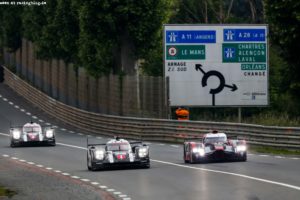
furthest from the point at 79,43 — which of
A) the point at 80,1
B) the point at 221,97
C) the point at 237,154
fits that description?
the point at 237,154

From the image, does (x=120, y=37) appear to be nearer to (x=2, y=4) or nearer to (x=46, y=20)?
(x=46, y=20)

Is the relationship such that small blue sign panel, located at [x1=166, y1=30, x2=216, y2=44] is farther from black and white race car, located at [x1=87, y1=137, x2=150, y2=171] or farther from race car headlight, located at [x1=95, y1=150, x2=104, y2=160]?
race car headlight, located at [x1=95, y1=150, x2=104, y2=160]

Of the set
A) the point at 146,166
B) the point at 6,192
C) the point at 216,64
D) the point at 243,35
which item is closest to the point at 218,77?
the point at 216,64

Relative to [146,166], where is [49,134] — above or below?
Answer: above

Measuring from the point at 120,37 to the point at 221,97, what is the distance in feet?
44.9

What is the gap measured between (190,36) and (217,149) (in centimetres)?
1894

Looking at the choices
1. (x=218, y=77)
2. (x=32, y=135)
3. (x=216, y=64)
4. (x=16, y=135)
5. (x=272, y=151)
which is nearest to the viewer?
(x=272, y=151)

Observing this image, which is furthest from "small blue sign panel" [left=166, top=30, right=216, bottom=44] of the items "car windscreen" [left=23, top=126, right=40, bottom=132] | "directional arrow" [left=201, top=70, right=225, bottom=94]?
"car windscreen" [left=23, top=126, right=40, bottom=132]

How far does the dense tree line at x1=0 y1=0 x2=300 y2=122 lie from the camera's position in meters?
39.2

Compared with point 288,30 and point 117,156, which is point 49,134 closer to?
point 288,30

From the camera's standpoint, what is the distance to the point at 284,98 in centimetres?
5991

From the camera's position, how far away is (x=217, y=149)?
3130 centimetres

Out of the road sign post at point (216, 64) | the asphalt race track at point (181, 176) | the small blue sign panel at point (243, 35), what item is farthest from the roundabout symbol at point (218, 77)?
the asphalt race track at point (181, 176)

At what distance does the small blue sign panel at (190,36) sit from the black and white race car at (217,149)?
18.2 m
